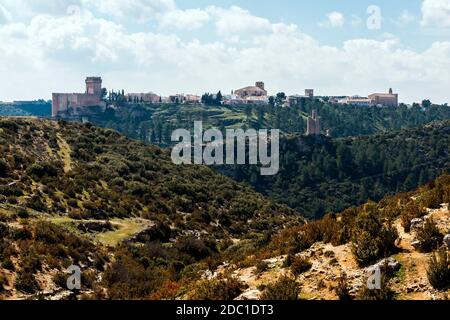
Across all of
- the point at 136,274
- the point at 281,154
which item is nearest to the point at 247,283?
the point at 136,274

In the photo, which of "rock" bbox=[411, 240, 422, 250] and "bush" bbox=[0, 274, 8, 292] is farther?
"bush" bbox=[0, 274, 8, 292]

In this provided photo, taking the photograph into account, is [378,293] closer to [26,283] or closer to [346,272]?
[346,272]

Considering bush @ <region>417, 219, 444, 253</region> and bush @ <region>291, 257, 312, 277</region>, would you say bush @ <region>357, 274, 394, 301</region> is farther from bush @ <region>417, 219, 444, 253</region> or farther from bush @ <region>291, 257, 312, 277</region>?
bush @ <region>291, 257, 312, 277</region>

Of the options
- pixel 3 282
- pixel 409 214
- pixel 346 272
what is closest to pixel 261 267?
pixel 346 272

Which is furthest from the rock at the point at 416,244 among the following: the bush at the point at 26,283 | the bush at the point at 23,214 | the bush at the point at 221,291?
the bush at the point at 23,214

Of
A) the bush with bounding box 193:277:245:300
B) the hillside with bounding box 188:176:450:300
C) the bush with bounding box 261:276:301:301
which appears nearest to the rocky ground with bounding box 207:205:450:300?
the hillside with bounding box 188:176:450:300
